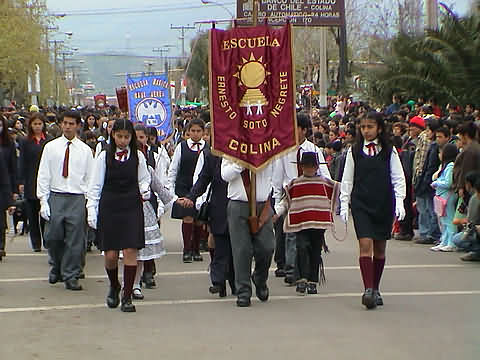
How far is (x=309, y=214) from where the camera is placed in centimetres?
1023

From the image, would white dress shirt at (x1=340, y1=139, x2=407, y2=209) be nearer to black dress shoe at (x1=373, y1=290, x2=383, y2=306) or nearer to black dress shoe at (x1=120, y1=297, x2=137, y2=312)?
black dress shoe at (x1=373, y1=290, x2=383, y2=306)

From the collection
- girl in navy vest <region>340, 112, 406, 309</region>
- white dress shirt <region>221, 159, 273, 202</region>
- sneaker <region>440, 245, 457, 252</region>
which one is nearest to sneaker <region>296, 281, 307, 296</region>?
girl in navy vest <region>340, 112, 406, 309</region>

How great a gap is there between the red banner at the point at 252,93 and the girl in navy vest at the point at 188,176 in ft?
11.2

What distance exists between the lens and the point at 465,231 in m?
12.8

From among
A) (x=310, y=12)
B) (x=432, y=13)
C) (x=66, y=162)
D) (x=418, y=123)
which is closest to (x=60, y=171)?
(x=66, y=162)

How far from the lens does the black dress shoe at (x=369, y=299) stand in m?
9.31

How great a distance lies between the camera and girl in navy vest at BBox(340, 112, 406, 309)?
945cm

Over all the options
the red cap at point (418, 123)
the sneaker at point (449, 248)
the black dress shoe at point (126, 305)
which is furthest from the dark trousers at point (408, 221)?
the black dress shoe at point (126, 305)

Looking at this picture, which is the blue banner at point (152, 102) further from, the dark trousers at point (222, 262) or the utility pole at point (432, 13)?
the utility pole at point (432, 13)

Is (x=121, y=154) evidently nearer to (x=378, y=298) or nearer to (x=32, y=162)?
(x=378, y=298)

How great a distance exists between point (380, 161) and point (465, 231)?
383 centimetres

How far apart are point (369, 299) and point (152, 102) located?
8.87 metres

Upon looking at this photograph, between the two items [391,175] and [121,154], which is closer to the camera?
[121,154]

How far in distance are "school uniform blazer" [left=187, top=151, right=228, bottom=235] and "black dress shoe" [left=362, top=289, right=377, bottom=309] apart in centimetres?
192
